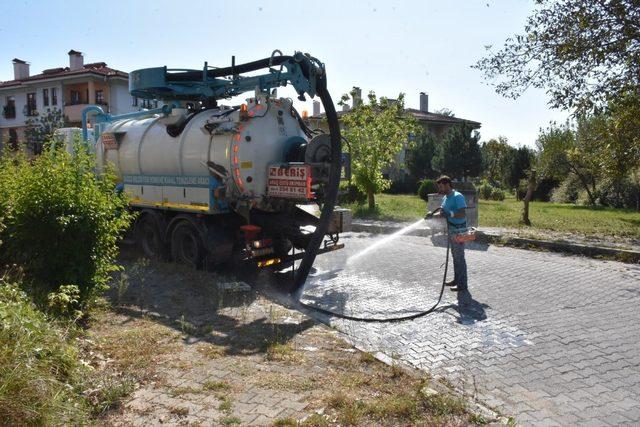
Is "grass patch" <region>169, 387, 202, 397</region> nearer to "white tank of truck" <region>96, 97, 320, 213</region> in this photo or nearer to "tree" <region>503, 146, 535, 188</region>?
Result: "white tank of truck" <region>96, 97, 320, 213</region>

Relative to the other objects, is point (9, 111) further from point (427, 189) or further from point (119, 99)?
point (427, 189)

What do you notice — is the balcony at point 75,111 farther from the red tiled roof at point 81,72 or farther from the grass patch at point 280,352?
the grass patch at point 280,352

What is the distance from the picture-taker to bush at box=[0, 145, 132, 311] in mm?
5742

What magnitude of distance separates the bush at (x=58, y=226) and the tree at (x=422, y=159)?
31945 mm

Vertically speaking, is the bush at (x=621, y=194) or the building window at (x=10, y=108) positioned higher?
the building window at (x=10, y=108)

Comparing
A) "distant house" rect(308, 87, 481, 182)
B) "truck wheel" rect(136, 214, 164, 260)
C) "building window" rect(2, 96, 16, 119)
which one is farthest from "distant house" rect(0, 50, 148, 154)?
"truck wheel" rect(136, 214, 164, 260)

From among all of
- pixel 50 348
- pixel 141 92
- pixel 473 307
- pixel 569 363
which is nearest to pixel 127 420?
pixel 50 348

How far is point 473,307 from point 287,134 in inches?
165

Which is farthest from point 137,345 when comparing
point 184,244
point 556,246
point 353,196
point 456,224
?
point 353,196

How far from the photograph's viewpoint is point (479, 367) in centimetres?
466

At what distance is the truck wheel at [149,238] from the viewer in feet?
31.8

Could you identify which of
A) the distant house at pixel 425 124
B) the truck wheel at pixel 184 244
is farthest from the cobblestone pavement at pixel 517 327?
the distant house at pixel 425 124

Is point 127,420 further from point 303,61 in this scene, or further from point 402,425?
point 303,61

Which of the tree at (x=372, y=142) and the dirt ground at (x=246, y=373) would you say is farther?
the tree at (x=372, y=142)
